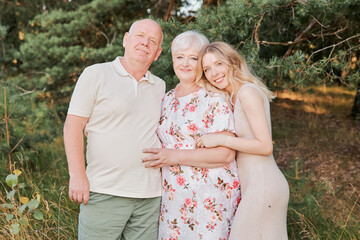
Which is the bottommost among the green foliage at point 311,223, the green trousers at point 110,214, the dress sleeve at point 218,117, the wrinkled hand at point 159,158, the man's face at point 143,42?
the green foliage at point 311,223

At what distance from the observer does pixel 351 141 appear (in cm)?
598

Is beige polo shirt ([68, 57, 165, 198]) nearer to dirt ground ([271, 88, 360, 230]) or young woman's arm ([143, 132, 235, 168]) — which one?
young woman's arm ([143, 132, 235, 168])

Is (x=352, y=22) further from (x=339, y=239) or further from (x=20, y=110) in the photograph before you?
(x=20, y=110)

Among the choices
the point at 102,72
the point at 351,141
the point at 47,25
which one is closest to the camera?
the point at 102,72

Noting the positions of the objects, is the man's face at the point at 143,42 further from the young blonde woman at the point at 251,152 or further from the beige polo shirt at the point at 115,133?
the young blonde woman at the point at 251,152

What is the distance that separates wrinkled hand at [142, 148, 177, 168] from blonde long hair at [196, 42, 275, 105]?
519mm

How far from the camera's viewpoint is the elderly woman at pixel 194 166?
8.06ft

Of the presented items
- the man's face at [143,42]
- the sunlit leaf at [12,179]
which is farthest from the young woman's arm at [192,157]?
the sunlit leaf at [12,179]

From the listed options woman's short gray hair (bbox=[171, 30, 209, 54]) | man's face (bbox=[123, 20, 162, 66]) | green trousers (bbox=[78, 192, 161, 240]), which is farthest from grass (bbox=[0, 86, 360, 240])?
woman's short gray hair (bbox=[171, 30, 209, 54])

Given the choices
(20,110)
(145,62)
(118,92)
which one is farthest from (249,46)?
(20,110)

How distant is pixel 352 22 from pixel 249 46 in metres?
1.84

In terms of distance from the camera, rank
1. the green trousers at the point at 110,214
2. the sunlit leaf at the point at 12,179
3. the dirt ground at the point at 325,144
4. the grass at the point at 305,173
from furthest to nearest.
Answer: the dirt ground at the point at 325,144 → the grass at the point at 305,173 → the green trousers at the point at 110,214 → the sunlit leaf at the point at 12,179

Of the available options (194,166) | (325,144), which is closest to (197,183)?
(194,166)

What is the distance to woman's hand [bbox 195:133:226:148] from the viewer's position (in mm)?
2395
